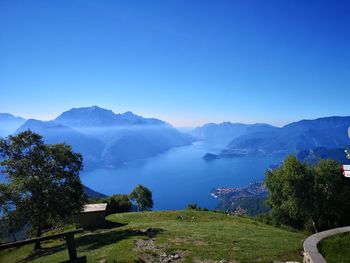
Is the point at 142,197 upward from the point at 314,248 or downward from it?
downward

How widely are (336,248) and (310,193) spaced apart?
38.8 m

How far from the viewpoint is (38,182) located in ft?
113

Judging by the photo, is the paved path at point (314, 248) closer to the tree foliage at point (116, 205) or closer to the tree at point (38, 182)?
the tree at point (38, 182)

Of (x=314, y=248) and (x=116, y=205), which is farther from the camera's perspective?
(x=116, y=205)

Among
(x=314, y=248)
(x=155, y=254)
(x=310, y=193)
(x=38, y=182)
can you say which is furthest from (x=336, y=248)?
(x=310, y=193)

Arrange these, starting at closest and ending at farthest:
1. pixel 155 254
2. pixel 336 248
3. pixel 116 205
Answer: pixel 336 248 → pixel 155 254 → pixel 116 205

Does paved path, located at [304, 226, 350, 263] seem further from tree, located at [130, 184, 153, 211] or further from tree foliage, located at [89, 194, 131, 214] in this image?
tree, located at [130, 184, 153, 211]

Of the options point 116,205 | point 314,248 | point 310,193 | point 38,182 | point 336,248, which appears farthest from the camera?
point 116,205

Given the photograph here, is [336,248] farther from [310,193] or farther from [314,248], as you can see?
[310,193]

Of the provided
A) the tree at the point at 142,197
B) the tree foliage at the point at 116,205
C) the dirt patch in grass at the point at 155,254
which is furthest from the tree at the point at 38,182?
the tree at the point at 142,197

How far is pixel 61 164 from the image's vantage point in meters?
37.9

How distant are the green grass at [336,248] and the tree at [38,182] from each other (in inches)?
1178

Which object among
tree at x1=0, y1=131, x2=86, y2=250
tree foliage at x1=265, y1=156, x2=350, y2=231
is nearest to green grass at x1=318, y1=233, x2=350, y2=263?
tree at x1=0, y1=131, x2=86, y2=250

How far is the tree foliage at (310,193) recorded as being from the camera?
51.0m
